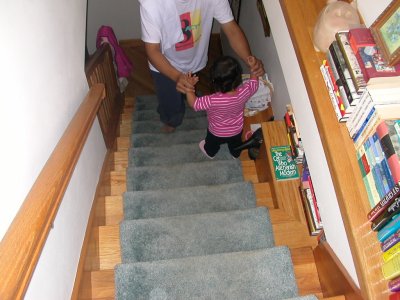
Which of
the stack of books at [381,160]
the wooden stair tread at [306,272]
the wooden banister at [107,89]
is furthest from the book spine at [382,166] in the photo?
the wooden banister at [107,89]

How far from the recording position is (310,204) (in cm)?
204

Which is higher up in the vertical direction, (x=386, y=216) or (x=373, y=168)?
(x=373, y=168)

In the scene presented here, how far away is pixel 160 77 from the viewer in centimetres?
281

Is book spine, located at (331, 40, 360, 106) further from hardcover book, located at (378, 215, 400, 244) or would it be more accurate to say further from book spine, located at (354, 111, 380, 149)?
hardcover book, located at (378, 215, 400, 244)

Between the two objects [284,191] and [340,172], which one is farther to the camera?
[284,191]

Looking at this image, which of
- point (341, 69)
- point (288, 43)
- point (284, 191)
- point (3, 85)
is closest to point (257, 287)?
point (284, 191)

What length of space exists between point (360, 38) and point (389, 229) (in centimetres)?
75

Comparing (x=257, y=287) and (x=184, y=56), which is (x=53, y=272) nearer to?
(x=257, y=287)

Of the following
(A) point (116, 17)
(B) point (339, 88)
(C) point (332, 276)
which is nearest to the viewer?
(B) point (339, 88)

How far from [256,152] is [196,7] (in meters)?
1.23

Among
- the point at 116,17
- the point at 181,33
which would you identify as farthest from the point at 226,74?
the point at 116,17

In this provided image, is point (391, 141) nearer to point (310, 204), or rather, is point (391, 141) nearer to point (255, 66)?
point (310, 204)

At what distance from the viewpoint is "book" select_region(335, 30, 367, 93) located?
A: 1292mm

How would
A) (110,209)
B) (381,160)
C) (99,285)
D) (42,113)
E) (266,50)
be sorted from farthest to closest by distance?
(266,50)
(110,209)
(99,285)
(42,113)
(381,160)
